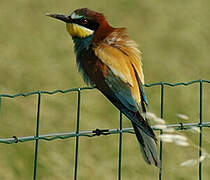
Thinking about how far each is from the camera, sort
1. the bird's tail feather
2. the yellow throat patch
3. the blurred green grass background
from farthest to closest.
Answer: the blurred green grass background → the yellow throat patch → the bird's tail feather

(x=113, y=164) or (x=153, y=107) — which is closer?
(x=113, y=164)

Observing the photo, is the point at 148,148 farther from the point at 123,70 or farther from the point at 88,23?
the point at 88,23

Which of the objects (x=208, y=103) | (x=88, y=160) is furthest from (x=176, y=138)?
(x=208, y=103)

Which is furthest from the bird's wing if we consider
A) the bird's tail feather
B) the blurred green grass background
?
the blurred green grass background

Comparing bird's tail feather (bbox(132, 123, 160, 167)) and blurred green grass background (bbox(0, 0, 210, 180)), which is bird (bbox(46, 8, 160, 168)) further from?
blurred green grass background (bbox(0, 0, 210, 180))

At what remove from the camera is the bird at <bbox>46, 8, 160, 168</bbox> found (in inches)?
174

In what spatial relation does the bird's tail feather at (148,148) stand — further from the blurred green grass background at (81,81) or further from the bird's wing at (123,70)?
the blurred green grass background at (81,81)

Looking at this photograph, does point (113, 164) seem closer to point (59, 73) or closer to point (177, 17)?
point (59, 73)

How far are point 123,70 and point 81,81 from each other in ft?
12.3

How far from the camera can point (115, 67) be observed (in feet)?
15.3

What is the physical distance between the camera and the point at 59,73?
8594 millimetres

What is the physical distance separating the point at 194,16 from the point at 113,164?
404cm

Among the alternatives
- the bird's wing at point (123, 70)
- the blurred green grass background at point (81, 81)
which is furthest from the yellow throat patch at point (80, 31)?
the blurred green grass background at point (81, 81)

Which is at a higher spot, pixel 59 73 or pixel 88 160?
pixel 59 73
